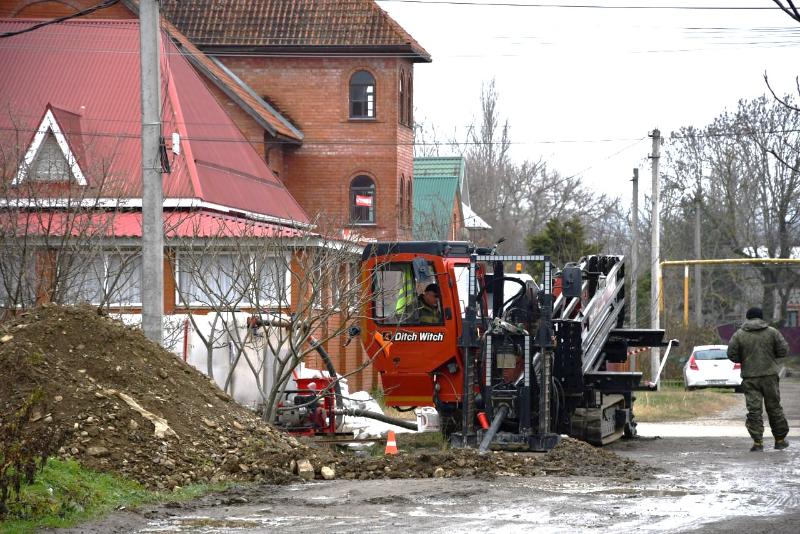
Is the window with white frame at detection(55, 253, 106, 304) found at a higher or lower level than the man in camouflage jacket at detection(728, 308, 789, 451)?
higher

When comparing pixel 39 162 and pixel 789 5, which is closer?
pixel 789 5

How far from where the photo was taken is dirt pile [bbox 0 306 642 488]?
1315 cm

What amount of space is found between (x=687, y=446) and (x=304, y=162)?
2639 cm

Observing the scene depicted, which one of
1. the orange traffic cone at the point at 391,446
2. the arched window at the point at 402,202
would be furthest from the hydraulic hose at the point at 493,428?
the arched window at the point at 402,202

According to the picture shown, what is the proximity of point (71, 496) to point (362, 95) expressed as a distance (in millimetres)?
33680

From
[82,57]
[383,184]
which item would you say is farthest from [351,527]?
[383,184]

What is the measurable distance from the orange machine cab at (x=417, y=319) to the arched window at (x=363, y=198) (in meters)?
25.5

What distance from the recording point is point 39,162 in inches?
953

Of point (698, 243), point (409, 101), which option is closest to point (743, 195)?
point (698, 243)

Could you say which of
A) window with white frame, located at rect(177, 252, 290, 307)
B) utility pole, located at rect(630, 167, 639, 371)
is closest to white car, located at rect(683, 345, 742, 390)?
utility pole, located at rect(630, 167, 639, 371)

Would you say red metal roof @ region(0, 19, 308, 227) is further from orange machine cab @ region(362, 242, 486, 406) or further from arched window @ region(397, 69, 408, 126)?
orange machine cab @ region(362, 242, 486, 406)

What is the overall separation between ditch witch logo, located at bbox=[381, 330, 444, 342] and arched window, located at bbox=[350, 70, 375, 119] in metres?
26.4

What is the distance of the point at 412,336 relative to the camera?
18078 millimetres

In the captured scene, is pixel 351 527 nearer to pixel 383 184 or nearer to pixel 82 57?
pixel 82 57
